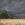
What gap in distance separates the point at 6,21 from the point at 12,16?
10 centimetres

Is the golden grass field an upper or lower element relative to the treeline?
lower

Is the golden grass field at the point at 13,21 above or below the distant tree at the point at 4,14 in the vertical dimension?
below

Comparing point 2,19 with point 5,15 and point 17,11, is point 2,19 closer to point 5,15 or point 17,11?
point 5,15

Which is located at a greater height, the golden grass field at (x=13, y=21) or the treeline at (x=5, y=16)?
the treeline at (x=5, y=16)

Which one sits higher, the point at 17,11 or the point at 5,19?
the point at 17,11

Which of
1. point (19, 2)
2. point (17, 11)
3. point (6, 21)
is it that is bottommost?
point (6, 21)

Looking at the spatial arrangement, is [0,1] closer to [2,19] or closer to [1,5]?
[1,5]

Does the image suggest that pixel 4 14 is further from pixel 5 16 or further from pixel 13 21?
pixel 13 21

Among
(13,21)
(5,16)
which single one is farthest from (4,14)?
(13,21)

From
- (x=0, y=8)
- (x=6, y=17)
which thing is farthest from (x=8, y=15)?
(x=0, y=8)

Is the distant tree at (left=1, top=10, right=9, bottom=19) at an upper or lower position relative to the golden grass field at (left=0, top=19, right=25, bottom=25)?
upper

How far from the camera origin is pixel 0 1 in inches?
28.5

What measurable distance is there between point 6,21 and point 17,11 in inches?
7.7

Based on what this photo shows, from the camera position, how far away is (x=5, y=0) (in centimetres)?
73
